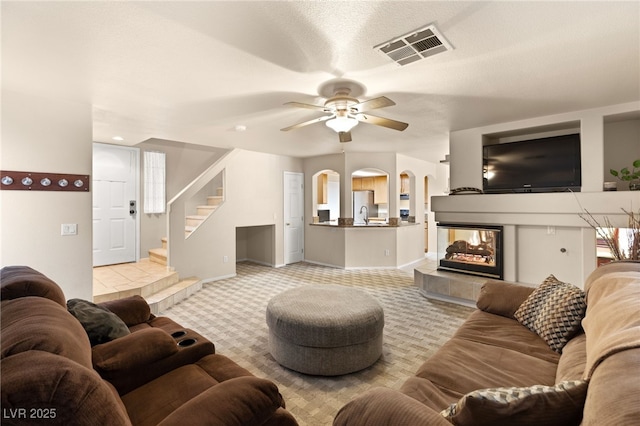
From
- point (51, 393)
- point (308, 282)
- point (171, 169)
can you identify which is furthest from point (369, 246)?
point (51, 393)

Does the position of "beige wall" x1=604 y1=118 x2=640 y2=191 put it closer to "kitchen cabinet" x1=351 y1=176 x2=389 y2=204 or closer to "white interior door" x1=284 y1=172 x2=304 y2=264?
"white interior door" x1=284 y1=172 x2=304 y2=264

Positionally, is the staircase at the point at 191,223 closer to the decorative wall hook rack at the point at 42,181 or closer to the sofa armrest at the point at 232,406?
the decorative wall hook rack at the point at 42,181

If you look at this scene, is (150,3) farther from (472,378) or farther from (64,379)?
(472,378)

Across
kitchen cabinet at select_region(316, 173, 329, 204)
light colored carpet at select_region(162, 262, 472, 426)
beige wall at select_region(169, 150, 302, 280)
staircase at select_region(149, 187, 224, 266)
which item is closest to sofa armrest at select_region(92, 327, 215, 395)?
light colored carpet at select_region(162, 262, 472, 426)

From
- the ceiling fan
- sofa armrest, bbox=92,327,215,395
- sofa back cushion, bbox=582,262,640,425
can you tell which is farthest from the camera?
the ceiling fan

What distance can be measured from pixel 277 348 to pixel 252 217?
382 cm

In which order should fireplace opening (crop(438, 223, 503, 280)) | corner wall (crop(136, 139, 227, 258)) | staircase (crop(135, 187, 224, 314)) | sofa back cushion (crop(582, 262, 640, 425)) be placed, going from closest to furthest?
sofa back cushion (crop(582, 262, 640, 425)), staircase (crop(135, 187, 224, 314)), fireplace opening (crop(438, 223, 503, 280)), corner wall (crop(136, 139, 227, 258))

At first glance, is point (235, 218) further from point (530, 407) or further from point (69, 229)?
point (530, 407)

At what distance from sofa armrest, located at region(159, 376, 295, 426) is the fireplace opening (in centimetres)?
378

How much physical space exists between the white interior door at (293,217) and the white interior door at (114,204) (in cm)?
290

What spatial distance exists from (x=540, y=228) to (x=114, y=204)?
6555mm

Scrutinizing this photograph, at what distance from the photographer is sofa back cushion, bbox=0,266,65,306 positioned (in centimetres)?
146

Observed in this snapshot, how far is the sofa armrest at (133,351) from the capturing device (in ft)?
4.65

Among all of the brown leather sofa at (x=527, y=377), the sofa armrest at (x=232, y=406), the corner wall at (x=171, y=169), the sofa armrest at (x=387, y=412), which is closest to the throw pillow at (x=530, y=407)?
the brown leather sofa at (x=527, y=377)
